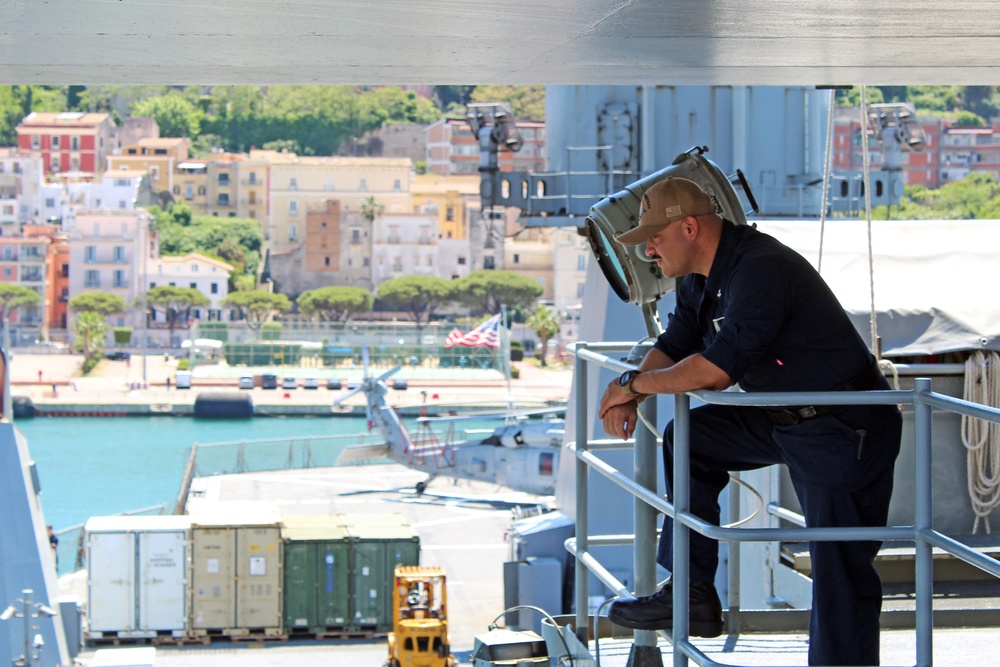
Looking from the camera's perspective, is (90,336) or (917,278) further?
(90,336)

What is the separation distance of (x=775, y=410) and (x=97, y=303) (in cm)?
9563

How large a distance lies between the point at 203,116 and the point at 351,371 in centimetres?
8766

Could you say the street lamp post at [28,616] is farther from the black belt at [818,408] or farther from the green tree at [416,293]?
the green tree at [416,293]

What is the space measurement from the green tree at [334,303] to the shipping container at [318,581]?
80.6m

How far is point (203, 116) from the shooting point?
16062 cm

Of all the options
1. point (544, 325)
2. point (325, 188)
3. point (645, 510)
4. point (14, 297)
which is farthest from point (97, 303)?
point (645, 510)

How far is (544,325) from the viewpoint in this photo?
9294cm

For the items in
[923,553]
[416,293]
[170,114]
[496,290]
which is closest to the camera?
[923,553]

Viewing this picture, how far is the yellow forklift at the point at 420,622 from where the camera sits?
57.0ft

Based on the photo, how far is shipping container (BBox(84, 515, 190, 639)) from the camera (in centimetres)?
2058

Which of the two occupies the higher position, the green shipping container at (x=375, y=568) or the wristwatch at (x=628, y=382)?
the wristwatch at (x=628, y=382)

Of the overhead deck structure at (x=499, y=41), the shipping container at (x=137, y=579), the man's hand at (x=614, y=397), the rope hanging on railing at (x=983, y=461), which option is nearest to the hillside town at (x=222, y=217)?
the shipping container at (x=137, y=579)

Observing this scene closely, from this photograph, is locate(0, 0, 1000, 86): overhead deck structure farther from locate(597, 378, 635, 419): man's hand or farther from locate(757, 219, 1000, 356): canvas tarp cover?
locate(757, 219, 1000, 356): canvas tarp cover

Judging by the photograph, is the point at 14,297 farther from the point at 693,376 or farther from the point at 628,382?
the point at 693,376
